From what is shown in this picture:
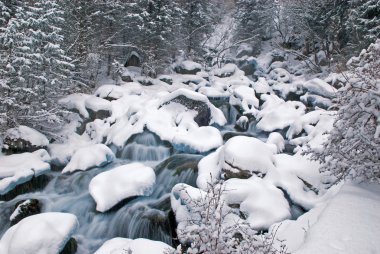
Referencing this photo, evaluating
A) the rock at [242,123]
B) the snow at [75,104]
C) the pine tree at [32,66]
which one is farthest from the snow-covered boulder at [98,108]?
the rock at [242,123]

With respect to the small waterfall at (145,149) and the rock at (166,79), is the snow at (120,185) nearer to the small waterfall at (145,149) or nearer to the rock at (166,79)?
the small waterfall at (145,149)

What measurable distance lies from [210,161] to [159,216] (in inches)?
88.7

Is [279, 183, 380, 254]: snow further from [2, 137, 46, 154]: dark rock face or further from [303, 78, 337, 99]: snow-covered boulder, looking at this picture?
[303, 78, 337, 99]: snow-covered boulder

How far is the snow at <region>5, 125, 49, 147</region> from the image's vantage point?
38.4 ft

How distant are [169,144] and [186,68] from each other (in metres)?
12.9

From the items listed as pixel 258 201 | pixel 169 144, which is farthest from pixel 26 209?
pixel 258 201

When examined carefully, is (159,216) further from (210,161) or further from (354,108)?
(354,108)

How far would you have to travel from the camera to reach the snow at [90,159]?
11.3 metres

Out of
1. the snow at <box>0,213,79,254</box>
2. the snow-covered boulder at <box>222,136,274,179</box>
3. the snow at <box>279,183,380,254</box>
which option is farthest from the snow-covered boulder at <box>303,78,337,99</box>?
the snow at <box>0,213,79,254</box>

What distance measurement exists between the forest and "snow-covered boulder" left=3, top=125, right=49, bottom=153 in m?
0.04

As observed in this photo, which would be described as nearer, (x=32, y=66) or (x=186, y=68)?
(x=32, y=66)

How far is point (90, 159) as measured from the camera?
11453 mm

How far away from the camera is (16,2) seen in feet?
48.8

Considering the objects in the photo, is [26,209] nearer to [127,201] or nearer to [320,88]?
[127,201]
